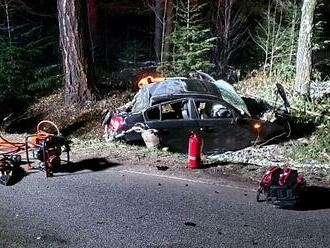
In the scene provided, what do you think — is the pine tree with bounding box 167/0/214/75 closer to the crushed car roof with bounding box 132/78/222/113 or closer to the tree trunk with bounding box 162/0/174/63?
the tree trunk with bounding box 162/0/174/63

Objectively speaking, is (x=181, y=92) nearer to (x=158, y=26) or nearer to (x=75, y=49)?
(x=75, y=49)

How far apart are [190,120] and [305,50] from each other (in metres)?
5.71

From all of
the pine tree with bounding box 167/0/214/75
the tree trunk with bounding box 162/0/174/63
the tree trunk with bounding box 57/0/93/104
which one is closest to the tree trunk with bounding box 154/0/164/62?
the tree trunk with bounding box 162/0/174/63

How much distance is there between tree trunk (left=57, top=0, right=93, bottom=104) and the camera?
12.7 metres

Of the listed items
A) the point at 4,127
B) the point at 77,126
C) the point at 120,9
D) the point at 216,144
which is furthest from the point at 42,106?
the point at 120,9

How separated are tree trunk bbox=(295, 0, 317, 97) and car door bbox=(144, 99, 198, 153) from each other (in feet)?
15.9

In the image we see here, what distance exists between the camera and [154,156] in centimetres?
877

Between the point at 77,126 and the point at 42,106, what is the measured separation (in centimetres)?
237

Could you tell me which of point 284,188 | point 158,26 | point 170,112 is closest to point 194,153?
point 284,188

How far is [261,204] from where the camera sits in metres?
6.52

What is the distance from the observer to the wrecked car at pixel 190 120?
9.52 m

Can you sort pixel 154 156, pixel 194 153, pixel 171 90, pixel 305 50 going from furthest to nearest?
pixel 305 50 < pixel 171 90 < pixel 154 156 < pixel 194 153

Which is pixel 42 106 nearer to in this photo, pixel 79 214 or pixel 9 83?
pixel 9 83

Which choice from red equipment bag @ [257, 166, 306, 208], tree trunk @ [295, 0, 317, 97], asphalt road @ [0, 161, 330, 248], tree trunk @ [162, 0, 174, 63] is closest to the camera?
asphalt road @ [0, 161, 330, 248]
